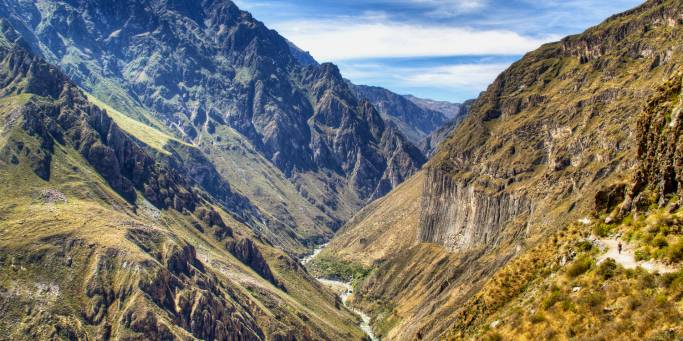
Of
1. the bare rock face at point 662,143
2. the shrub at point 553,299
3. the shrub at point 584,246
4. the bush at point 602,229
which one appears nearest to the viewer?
the bare rock face at point 662,143

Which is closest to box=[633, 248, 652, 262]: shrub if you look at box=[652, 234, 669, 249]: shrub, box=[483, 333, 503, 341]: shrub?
box=[652, 234, 669, 249]: shrub

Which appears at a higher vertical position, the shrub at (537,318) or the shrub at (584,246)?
the shrub at (584,246)

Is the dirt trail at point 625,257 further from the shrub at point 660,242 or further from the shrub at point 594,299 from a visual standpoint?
the shrub at point 594,299

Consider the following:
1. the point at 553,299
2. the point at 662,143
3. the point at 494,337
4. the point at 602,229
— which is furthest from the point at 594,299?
the point at 662,143

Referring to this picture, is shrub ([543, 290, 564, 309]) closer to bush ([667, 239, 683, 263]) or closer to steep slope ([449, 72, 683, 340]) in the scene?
steep slope ([449, 72, 683, 340])

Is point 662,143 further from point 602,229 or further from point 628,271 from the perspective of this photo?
point 628,271

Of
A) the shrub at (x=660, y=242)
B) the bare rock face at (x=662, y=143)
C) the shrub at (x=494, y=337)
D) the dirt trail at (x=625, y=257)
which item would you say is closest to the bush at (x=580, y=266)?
the dirt trail at (x=625, y=257)

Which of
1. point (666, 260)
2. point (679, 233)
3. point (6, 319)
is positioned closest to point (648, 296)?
point (666, 260)
